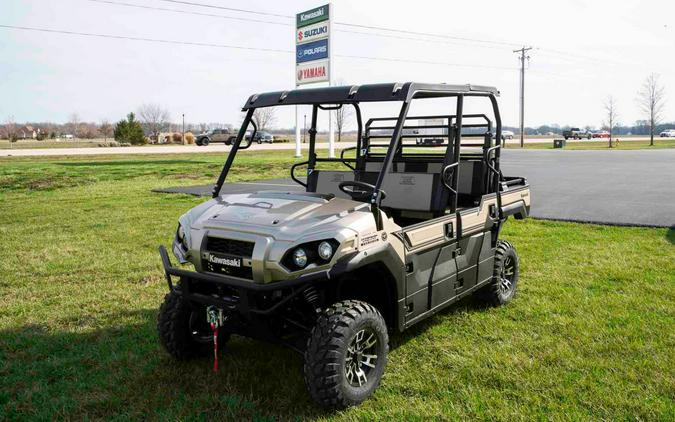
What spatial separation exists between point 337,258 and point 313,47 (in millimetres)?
26893

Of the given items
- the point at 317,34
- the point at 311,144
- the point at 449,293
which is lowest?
the point at 449,293

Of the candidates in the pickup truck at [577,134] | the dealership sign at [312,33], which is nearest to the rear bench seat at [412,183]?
the dealership sign at [312,33]

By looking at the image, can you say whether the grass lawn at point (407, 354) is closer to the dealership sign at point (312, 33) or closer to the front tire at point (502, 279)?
the front tire at point (502, 279)

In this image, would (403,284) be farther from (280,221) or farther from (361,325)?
(280,221)

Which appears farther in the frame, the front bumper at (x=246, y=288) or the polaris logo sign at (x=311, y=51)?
the polaris logo sign at (x=311, y=51)

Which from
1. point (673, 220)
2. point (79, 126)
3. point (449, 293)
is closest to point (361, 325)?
point (449, 293)

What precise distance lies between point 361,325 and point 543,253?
15.9 feet

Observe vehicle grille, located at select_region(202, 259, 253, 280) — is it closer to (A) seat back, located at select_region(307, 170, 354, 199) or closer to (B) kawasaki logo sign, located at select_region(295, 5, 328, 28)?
(A) seat back, located at select_region(307, 170, 354, 199)

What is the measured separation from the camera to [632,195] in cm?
1345

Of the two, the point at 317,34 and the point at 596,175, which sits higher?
the point at 317,34

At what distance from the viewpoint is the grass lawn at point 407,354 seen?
141 inches

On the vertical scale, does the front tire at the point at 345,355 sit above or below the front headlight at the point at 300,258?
below

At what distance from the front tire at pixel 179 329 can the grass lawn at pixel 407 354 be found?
0.12 metres

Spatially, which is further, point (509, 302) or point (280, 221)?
point (509, 302)
